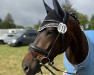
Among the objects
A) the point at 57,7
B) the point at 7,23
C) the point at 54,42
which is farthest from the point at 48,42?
the point at 7,23

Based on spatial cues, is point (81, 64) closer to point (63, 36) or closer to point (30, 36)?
point (63, 36)

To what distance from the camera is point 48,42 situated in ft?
6.19

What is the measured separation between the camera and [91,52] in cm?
241

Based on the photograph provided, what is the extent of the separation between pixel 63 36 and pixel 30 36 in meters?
13.7

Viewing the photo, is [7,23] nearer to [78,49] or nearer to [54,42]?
[78,49]

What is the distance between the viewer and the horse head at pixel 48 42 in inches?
73.4

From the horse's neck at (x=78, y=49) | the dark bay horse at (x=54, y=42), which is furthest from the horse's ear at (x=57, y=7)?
the horse's neck at (x=78, y=49)

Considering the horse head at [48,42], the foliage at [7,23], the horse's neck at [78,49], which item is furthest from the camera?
the foliage at [7,23]

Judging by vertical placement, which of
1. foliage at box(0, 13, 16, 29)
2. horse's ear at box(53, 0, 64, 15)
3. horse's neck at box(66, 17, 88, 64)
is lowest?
foliage at box(0, 13, 16, 29)

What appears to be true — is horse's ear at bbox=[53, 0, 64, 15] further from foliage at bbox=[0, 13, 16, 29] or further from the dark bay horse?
foliage at bbox=[0, 13, 16, 29]

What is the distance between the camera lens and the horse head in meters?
1.86

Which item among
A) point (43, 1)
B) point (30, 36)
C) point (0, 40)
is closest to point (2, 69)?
point (43, 1)

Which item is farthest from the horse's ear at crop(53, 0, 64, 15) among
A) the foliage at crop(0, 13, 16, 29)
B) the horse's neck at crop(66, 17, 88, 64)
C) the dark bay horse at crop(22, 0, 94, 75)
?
the foliage at crop(0, 13, 16, 29)

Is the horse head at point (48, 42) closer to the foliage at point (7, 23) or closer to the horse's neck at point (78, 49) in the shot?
the horse's neck at point (78, 49)
